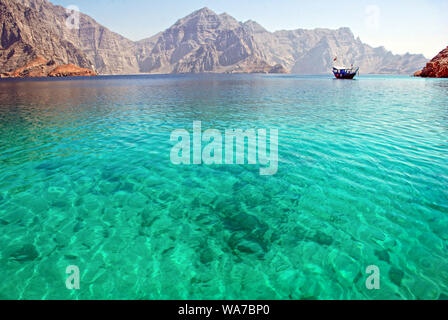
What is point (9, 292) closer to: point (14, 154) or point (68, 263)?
point (68, 263)

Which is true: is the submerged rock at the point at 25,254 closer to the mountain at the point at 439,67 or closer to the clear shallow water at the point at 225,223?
the clear shallow water at the point at 225,223

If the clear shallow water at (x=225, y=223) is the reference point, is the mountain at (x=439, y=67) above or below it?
above

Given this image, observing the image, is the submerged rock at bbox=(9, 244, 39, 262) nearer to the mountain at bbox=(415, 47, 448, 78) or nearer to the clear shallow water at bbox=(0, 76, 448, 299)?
the clear shallow water at bbox=(0, 76, 448, 299)

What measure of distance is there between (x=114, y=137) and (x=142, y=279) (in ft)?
50.7

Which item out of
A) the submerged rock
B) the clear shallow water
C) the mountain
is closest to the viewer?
the clear shallow water

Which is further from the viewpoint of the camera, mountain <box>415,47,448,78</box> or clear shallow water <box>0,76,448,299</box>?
mountain <box>415,47,448,78</box>

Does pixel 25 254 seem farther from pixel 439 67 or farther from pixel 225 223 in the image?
pixel 439 67

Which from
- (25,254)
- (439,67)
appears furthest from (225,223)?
(439,67)

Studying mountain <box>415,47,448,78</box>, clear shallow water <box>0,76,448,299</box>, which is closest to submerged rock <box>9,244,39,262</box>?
clear shallow water <box>0,76,448,299</box>

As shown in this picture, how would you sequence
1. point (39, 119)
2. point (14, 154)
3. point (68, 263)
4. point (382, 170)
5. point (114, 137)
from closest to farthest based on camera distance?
point (68, 263) < point (382, 170) < point (14, 154) < point (114, 137) < point (39, 119)

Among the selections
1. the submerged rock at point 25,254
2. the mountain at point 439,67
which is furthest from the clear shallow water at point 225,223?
the mountain at point 439,67

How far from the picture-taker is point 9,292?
5.49m

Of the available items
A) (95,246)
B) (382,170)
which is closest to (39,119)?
(95,246)
